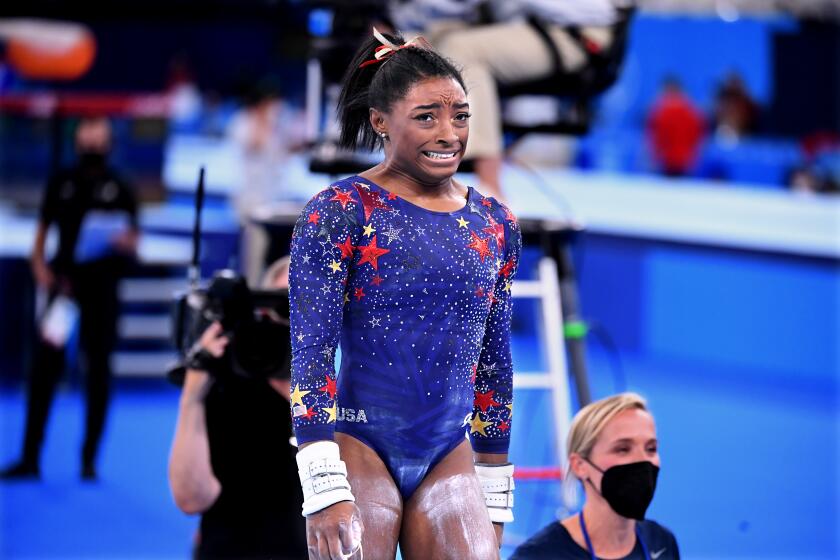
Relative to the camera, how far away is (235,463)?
10.3 feet

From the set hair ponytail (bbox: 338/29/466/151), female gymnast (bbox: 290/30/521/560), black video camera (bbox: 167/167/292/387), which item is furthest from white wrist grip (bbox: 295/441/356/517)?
black video camera (bbox: 167/167/292/387)

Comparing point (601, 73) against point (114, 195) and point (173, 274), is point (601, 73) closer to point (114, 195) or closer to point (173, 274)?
point (114, 195)

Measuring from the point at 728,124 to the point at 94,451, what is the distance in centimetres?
1031

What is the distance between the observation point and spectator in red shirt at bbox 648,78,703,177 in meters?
13.8

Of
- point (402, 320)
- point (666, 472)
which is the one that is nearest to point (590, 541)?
point (402, 320)

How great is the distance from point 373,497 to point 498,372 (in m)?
0.40

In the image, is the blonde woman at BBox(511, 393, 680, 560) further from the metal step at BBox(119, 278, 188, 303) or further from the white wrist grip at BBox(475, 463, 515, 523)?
the metal step at BBox(119, 278, 188, 303)

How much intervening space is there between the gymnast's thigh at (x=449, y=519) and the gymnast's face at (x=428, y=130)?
0.55m

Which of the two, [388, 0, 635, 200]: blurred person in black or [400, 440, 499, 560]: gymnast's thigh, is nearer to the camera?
[400, 440, 499, 560]: gymnast's thigh

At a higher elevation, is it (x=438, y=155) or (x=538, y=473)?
(x=438, y=155)

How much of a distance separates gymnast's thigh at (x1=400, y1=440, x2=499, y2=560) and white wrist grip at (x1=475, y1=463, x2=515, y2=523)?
11cm

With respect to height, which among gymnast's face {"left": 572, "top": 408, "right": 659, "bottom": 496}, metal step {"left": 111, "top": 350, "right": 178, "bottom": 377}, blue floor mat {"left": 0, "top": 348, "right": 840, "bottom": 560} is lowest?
blue floor mat {"left": 0, "top": 348, "right": 840, "bottom": 560}

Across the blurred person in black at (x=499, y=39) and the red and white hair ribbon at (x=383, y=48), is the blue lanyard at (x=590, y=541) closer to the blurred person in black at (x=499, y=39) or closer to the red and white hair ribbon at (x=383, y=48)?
the red and white hair ribbon at (x=383, y=48)

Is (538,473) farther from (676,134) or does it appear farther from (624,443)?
(676,134)
